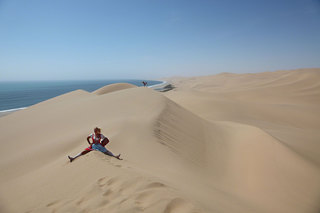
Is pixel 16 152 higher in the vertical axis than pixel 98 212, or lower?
lower

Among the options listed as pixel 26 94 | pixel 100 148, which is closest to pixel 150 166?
pixel 100 148

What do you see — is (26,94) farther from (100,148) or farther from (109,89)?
(100,148)

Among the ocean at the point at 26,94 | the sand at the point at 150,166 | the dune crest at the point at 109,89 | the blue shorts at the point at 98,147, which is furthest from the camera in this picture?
the ocean at the point at 26,94

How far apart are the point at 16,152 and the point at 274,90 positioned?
119ft

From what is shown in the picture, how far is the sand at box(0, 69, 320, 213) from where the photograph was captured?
2.54m

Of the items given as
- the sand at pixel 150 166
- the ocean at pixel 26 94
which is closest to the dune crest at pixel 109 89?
the ocean at pixel 26 94

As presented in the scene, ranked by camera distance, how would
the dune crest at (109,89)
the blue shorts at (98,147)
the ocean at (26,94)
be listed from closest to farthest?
the blue shorts at (98,147)
the dune crest at (109,89)
the ocean at (26,94)

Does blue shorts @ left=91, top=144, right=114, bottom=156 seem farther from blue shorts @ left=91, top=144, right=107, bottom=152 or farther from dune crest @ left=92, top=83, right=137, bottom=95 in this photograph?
dune crest @ left=92, top=83, right=137, bottom=95

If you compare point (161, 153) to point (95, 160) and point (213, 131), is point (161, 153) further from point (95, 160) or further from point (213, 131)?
point (213, 131)

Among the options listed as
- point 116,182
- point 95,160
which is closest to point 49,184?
point 95,160

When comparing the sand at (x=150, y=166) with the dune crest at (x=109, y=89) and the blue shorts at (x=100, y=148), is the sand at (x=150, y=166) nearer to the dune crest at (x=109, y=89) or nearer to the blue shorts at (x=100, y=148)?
the blue shorts at (x=100, y=148)

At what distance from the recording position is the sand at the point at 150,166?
2535 millimetres

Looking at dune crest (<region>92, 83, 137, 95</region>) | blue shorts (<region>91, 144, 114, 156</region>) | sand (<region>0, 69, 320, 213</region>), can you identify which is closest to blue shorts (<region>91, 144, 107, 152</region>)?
blue shorts (<region>91, 144, 114, 156</region>)

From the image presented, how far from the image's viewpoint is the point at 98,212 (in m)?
2.17
